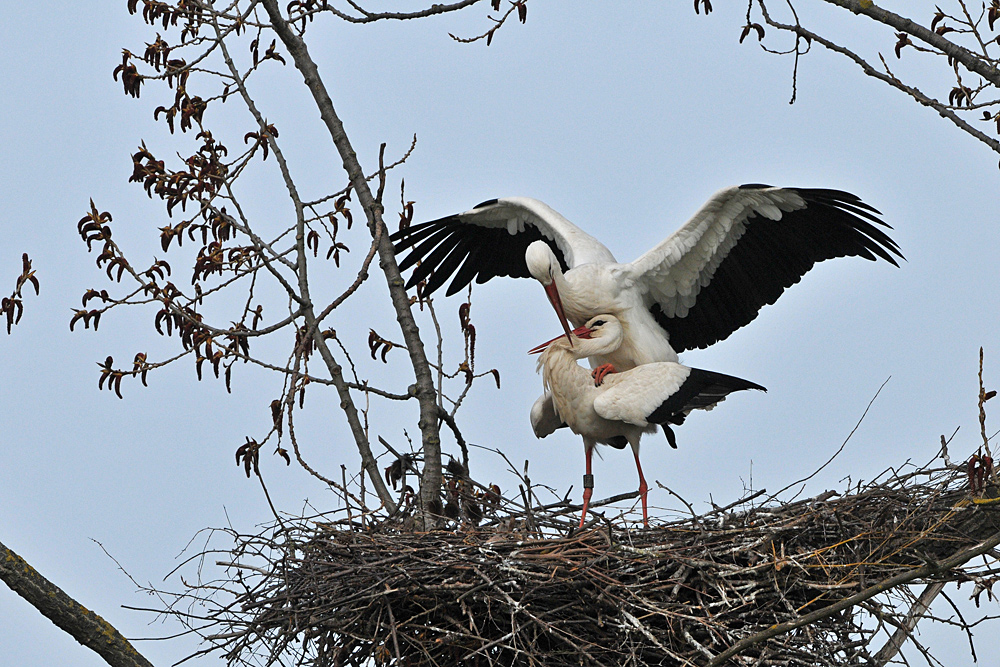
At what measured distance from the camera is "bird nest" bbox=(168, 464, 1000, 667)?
4.91 meters

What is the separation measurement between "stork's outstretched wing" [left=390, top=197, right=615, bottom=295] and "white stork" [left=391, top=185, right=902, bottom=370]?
0.14 feet

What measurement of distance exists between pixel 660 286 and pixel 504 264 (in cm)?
123

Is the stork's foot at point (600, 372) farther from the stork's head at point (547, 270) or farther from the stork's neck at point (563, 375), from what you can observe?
the stork's head at point (547, 270)

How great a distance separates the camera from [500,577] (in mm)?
4961

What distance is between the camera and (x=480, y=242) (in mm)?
7852

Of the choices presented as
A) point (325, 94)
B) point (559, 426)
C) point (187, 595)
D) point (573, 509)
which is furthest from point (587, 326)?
point (187, 595)

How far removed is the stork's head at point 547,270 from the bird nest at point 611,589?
5.42 feet

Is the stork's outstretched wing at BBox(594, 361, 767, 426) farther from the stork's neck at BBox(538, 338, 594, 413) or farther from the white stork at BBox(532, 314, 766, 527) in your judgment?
the stork's neck at BBox(538, 338, 594, 413)

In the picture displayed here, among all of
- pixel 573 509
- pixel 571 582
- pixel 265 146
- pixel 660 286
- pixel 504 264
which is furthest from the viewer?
pixel 504 264

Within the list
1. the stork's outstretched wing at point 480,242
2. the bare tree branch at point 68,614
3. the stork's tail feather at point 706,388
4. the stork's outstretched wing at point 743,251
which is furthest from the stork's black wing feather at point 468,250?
the bare tree branch at point 68,614

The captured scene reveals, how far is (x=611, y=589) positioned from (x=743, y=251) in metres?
2.64

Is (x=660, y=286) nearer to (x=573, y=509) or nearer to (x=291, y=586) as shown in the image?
(x=573, y=509)

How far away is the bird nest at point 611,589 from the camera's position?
16.1 ft

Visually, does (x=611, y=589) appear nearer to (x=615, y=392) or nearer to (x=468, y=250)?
(x=615, y=392)
